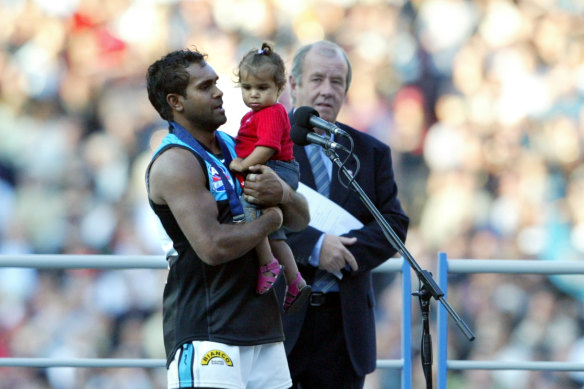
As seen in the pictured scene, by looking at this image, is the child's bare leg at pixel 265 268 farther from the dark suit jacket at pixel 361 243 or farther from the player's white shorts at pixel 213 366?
the dark suit jacket at pixel 361 243

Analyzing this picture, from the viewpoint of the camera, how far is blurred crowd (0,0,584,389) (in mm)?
6691

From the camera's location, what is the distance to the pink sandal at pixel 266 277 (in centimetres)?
257

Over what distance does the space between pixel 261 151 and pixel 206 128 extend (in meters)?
0.17

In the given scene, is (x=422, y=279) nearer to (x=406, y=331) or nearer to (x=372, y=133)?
(x=406, y=331)

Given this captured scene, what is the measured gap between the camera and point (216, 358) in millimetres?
2475

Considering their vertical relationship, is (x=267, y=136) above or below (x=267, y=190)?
above

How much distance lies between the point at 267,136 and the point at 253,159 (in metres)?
0.08

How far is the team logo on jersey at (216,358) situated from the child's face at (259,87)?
0.68 metres

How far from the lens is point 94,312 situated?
671 centimetres

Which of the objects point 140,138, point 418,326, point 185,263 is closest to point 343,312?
point 185,263

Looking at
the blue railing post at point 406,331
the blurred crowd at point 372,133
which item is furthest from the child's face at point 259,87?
the blurred crowd at point 372,133

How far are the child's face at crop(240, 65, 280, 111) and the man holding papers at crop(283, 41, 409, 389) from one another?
611 millimetres

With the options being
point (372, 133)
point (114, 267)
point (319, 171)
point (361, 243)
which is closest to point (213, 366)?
point (361, 243)

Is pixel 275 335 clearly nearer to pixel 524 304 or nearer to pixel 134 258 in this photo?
pixel 134 258
